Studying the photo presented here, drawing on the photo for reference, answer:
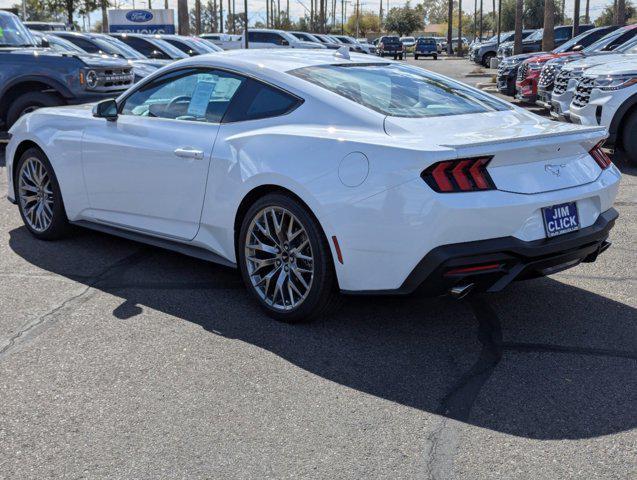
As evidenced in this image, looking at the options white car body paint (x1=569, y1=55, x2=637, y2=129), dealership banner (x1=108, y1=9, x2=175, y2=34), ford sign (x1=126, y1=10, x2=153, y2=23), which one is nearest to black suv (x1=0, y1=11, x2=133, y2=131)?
white car body paint (x1=569, y1=55, x2=637, y2=129)

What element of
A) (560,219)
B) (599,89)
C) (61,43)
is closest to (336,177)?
(560,219)

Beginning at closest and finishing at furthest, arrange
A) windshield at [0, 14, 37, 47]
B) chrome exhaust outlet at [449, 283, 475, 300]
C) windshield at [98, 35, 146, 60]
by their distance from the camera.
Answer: chrome exhaust outlet at [449, 283, 475, 300], windshield at [0, 14, 37, 47], windshield at [98, 35, 146, 60]

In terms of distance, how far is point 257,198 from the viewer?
5.05 m

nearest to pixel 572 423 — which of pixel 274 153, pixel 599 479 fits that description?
pixel 599 479

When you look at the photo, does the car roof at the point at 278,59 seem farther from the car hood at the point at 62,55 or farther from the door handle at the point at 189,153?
the car hood at the point at 62,55

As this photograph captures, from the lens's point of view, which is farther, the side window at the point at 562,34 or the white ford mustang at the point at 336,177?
the side window at the point at 562,34

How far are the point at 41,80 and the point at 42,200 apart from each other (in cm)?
576

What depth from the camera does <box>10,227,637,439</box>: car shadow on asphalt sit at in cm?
388

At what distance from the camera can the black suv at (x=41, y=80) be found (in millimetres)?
11938

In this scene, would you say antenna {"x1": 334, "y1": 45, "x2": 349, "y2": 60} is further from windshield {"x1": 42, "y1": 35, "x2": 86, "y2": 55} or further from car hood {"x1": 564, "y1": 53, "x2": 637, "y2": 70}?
windshield {"x1": 42, "y1": 35, "x2": 86, "y2": 55}

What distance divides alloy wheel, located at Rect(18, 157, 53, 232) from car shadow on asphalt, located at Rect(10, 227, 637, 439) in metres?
0.73

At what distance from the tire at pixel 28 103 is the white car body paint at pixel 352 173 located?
656 cm

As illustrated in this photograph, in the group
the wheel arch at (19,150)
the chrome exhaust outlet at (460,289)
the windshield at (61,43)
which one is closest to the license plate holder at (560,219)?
the chrome exhaust outlet at (460,289)

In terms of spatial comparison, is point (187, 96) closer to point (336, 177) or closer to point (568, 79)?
point (336, 177)
